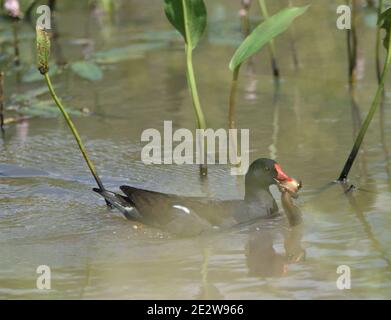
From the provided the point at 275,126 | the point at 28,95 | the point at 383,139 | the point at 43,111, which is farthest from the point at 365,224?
the point at 28,95

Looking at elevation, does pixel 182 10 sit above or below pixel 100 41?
below

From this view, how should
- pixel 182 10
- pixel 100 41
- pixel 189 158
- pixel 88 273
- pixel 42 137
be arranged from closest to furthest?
pixel 88 273 < pixel 182 10 < pixel 189 158 < pixel 42 137 < pixel 100 41

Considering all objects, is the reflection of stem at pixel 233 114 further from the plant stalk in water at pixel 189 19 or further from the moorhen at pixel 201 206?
the moorhen at pixel 201 206

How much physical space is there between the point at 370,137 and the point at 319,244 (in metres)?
2.61

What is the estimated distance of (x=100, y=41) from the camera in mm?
13016

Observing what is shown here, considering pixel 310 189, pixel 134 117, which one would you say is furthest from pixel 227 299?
pixel 134 117

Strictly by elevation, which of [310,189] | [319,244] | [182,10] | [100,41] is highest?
[100,41]

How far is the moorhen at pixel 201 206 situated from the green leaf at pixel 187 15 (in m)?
1.12

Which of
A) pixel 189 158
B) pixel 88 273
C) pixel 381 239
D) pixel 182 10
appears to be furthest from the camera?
pixel 189 158

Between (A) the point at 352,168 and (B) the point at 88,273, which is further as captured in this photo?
(A) the point at 352,168

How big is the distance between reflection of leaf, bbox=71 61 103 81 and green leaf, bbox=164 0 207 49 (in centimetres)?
281

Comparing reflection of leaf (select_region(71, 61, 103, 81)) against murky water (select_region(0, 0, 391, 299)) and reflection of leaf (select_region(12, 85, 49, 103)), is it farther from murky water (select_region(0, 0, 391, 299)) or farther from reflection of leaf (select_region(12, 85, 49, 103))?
reflection of leaf (select_region(12, 85, 49, 103))

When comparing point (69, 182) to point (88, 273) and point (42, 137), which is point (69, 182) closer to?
point (42, 137)

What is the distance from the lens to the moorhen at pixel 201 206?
6.87m
